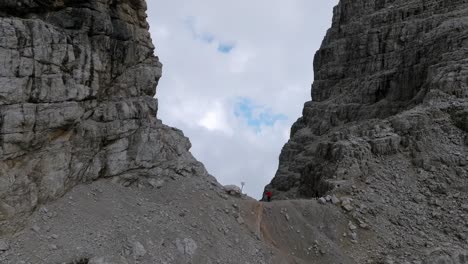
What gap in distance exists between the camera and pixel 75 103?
19.9 m

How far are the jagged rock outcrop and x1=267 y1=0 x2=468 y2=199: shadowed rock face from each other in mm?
103

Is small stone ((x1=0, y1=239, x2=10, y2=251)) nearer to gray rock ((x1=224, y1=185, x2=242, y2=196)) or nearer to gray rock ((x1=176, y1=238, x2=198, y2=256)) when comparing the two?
gray rock ((x1=176, y1=238, x2=198, y2=256))

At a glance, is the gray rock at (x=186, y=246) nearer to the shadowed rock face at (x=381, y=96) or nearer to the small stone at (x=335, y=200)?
the small stone at (x=335, y=200)

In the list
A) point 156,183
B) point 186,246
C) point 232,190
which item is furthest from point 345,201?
point 156,183

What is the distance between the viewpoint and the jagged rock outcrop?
24016mm

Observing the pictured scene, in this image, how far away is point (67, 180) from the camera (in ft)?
Answer: 62.8

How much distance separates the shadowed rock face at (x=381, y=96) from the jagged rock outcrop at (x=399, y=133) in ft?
0.34

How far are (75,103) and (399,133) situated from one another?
22.9 metres

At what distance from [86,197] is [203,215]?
622cm

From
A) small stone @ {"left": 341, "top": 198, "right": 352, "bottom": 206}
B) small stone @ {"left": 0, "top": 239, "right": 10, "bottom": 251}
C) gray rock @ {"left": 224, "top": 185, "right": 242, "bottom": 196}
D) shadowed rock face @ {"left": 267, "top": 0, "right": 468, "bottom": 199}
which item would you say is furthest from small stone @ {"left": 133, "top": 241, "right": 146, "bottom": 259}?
shadowed rock face @ {"left": 267, "top": 0, "right": 468, "bottom": 199}

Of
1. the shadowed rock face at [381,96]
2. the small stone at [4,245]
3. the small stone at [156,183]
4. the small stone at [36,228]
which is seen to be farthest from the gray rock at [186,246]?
the shadowed rock face at [381,96]

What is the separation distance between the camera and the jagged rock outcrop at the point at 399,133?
2402 cm

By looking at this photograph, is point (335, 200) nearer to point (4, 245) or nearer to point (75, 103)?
point (75, 103)

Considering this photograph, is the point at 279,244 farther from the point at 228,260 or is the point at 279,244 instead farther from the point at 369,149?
the point at 369,149
